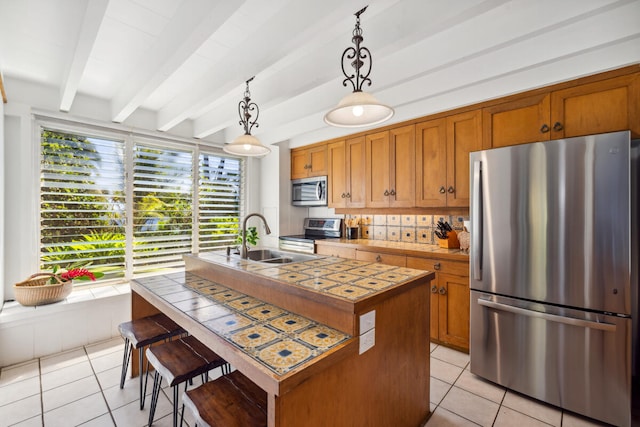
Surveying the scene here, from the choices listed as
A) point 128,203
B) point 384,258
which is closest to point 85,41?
point 128,203

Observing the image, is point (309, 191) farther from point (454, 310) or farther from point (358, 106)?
point (358, 106)

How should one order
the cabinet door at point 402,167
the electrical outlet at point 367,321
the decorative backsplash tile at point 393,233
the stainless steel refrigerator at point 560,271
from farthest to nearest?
the decorative backsplash tile at point 393,233
the cabinet door at point 402,167
the stainless steel refrigerator at point 560,271
the electrical outlet at point 367,321

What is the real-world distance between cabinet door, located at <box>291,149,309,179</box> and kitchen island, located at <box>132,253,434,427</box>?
8.17 ft

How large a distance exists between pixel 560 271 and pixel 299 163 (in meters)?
3.41

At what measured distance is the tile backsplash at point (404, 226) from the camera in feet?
10.8

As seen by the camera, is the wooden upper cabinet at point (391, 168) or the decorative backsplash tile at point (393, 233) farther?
the decorative backsplash tile at point (393, 233)

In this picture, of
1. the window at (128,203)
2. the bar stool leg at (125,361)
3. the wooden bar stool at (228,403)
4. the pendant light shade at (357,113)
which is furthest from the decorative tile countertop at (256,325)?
the window at (128,203)

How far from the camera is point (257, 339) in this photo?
1.21 metres

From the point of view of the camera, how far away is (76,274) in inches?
115

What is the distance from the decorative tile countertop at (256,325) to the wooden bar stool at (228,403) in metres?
0.29

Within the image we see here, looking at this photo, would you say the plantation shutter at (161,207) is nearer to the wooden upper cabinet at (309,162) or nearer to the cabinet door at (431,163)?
the wooden upper cabinet at (309,162)

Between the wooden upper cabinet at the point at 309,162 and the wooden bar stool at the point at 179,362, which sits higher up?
the wooden upper cabinet at the point at 309,162

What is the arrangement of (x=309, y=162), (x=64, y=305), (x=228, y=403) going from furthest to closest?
(x=309, y=162)
(x=64, y=305)
(x=228, y=403)

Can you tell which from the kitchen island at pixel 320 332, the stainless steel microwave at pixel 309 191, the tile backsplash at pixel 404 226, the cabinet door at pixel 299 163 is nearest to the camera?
the kitchen island at pixel 320 332
